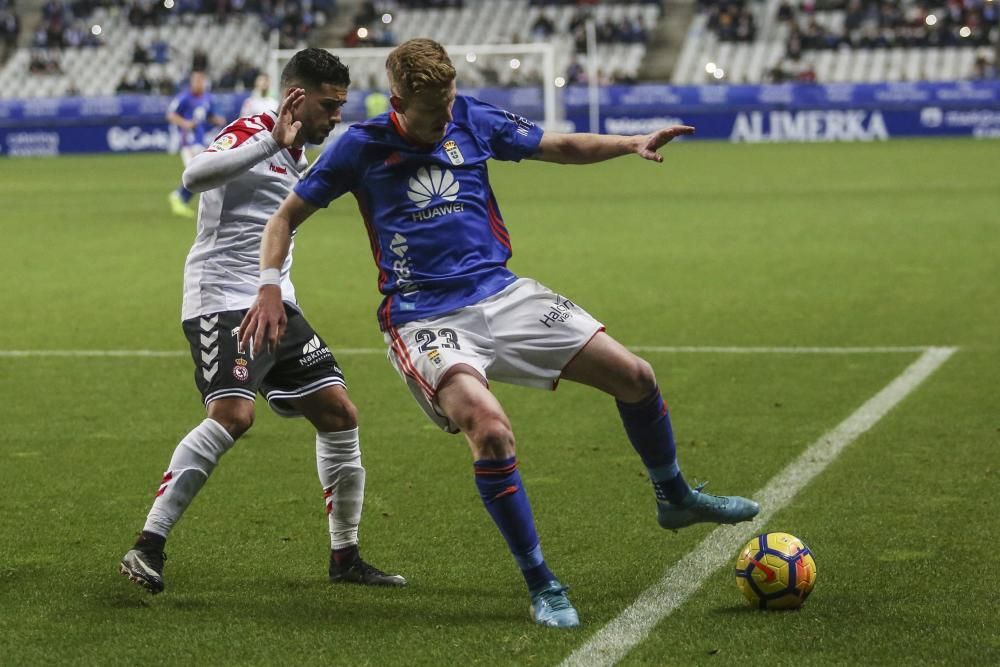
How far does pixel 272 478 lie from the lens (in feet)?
22.9

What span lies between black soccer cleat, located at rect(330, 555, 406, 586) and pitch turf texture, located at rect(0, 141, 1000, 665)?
9 cm

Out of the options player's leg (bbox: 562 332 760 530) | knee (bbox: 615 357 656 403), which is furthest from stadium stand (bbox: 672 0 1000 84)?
knee (bbox: 615 357 656 403)

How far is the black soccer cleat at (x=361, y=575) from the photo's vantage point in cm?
524

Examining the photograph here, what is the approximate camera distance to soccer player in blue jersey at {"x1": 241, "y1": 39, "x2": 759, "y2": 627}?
4.73m

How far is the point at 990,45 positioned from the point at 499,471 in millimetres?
42261

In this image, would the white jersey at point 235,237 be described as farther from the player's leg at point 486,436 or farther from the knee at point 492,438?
the knee at point 492,438

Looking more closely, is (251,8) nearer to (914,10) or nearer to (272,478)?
(914,10)

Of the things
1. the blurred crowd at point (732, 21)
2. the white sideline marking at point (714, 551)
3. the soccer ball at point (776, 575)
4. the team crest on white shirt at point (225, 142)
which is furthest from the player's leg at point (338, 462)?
the blurred crowd at point (732, 21)

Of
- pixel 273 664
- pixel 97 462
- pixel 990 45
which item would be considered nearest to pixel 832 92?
pixel 990 45

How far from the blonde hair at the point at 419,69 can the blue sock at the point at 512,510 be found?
1194 mm

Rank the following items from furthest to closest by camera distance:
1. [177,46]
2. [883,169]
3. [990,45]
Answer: [177,46]
[990,45]
[883,169]

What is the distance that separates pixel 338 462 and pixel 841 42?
1634 inches

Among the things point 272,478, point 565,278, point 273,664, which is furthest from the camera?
point 565,278

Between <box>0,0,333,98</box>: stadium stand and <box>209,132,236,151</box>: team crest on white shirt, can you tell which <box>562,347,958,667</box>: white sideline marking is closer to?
<box>209,132,236,151</box>: team crest on white shirt
